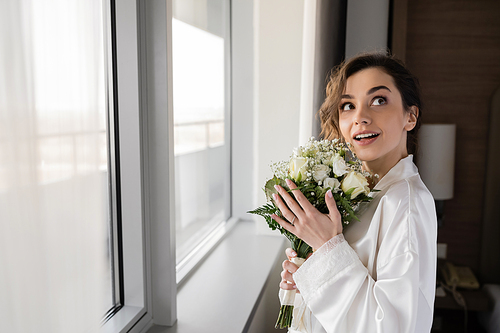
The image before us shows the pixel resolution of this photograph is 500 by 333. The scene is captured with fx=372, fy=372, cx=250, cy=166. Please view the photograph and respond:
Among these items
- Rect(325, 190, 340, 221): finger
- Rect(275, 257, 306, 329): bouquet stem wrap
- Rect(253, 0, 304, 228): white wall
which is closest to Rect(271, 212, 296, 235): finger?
Rect(325, 190, 340, 221): finger

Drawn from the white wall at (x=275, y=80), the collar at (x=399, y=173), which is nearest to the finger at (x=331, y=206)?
the collar at (x=399, y=173)

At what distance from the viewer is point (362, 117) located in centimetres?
105

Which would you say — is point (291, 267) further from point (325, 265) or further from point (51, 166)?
point (51, 166)

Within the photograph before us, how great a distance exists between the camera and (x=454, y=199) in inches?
90.6

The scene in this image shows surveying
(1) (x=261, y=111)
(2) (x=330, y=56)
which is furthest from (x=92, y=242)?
(2) (x=330, y=56)

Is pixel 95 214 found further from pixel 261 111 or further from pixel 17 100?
pixel 261 111

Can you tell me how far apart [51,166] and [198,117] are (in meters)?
1.15

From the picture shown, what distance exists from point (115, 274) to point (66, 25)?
75cm

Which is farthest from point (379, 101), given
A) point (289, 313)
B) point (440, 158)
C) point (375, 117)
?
point (440, 158)

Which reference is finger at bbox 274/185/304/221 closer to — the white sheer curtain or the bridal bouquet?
the bridal bouquet

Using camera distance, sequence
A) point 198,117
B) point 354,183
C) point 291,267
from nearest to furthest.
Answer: point 354,183, point 291,267, point 198,117

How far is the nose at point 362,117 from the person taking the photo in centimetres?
105

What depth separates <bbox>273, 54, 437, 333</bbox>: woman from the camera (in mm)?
847

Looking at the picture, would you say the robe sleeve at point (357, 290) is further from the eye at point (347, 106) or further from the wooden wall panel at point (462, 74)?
the wooden wall panel at point (462, 74)
